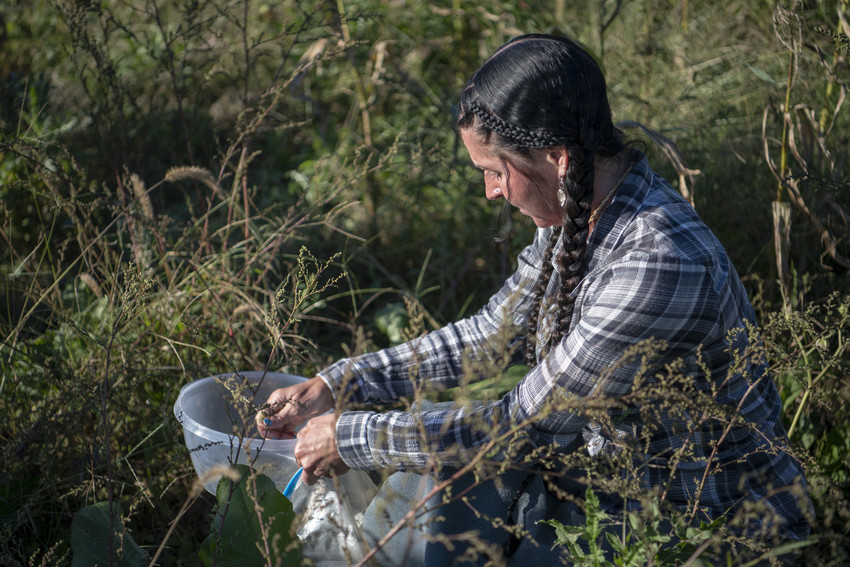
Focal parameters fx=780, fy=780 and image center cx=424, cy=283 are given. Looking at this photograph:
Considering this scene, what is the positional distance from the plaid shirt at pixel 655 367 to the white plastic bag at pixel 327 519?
0.13 meters

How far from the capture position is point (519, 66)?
1.55m

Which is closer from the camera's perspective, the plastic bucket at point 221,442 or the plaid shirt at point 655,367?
the plaid shirt at point 655,367

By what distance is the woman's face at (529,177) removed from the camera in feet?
5.30

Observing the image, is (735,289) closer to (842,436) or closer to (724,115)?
(842,436)

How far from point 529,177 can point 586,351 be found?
0.40 m

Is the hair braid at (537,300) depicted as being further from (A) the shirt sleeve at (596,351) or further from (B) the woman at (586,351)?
(A) the shirt sleeve at (596,351)

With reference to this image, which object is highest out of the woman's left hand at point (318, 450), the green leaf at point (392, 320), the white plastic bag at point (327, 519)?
the woman's left hand at point (318, 450)

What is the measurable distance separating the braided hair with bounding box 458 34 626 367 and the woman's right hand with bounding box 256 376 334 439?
0.68 m

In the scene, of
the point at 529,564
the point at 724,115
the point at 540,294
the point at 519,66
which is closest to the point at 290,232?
the point at 540,294

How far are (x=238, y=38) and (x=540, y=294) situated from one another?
10.2 feet

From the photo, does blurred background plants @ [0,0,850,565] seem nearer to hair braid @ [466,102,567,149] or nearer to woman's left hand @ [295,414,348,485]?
woman's left hand @ [295,414,348,485]

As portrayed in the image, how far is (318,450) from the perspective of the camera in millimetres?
1641

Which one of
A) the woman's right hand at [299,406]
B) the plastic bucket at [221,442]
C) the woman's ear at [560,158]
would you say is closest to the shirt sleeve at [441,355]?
the woman's right hand at [299,406]

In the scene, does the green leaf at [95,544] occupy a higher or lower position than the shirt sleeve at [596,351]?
lower
